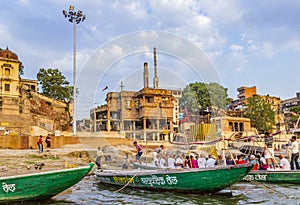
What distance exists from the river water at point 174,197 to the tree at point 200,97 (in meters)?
27.3

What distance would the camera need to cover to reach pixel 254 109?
59531 millimetres

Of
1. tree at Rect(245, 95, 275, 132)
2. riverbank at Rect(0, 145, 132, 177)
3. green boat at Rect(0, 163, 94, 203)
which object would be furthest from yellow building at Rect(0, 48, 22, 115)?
tree at Rect(245, 95, 275, 132)

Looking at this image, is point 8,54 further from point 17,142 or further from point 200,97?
point 200,97

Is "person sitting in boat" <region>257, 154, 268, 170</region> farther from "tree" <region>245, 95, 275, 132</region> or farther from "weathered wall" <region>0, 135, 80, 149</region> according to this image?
"tree" <region>245, 95, 275, 132</region>

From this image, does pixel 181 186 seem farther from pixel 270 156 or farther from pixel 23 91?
pixel 23 91

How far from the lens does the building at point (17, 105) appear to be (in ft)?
141

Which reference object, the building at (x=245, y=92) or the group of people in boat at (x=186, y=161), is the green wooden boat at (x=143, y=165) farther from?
the building at (x=245, y=92)

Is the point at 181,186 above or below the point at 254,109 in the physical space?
below

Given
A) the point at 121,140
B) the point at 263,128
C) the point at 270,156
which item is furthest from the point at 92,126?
the point at 270,156

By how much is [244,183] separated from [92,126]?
3377 centimetres

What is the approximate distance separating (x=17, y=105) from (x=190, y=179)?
125 feet

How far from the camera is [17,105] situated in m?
45.2

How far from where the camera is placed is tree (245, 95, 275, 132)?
2258 inches

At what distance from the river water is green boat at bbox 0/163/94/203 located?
0.37 metres
